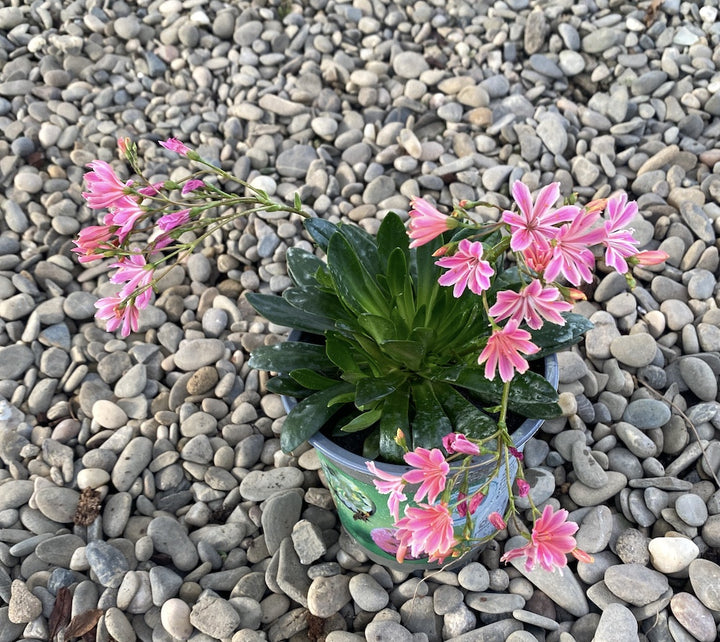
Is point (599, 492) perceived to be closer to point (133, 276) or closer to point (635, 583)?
point (635, 583)

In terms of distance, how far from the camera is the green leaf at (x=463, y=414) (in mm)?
1237

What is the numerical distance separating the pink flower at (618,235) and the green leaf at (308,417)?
60 cm

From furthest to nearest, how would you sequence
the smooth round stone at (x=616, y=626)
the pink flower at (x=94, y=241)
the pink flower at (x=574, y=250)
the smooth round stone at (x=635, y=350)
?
the smooth round stone at (x=635, y=350) < the smooth round stone at (x=616, y=626) < the pink flower at (x=94, y=241) < the pink flower at (x=574, y=250)

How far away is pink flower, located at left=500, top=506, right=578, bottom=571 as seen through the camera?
0.96m

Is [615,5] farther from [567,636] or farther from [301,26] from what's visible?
[567,636]

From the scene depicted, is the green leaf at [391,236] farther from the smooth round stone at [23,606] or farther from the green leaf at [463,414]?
the smooth round stone at [23,606]

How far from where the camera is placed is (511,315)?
3.05 feet

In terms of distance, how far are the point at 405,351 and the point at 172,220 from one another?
18.5 inches

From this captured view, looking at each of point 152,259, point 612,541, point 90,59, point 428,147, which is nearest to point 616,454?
point 612,541

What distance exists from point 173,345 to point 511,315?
1.42m

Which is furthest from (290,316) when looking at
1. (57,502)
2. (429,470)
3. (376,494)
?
(57,502)

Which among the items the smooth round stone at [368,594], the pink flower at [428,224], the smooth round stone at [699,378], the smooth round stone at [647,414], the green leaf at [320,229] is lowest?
the smooth round stone at [368,594]

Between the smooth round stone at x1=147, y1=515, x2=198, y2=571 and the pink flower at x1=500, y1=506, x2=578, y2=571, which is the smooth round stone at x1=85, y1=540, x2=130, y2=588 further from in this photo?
the pink flower at x1=500, y1=506, x2=578, y2=571

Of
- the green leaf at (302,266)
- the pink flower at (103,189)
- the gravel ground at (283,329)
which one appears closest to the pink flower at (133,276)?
the pink flower at (103,189)
